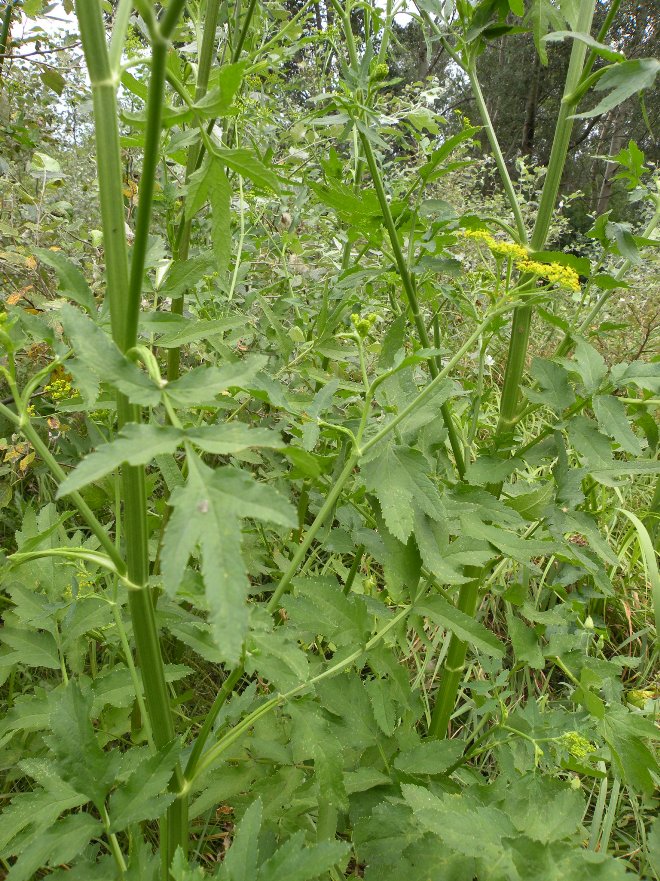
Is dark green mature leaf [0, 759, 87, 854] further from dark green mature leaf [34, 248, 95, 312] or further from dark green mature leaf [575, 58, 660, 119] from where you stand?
dark green mature leaf [575, 58, 660, 119]

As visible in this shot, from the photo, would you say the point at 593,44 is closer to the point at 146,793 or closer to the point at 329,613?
the point at 329,613

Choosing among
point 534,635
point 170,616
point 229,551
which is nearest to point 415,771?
point 534,635

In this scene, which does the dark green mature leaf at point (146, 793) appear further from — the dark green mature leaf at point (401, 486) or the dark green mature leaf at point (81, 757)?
the dark green mature leaf at point (401, 486)

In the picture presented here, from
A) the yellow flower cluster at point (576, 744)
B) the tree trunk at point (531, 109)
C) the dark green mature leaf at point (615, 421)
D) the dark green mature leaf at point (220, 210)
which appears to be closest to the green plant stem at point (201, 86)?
the dark green mature leaf at point (220, 210)

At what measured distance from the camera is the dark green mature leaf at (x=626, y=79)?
90 centimetres

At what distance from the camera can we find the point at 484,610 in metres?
2.38

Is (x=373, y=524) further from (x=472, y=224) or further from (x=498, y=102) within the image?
(x=498, y=102)

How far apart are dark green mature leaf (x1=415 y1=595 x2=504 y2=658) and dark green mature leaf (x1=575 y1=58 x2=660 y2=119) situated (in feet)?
2.67

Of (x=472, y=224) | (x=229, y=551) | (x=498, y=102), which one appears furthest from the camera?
(x=498, y=102)

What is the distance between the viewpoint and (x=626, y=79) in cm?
93

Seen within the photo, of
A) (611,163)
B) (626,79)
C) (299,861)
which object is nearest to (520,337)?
(626,79)

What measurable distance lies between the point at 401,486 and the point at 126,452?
46 cm

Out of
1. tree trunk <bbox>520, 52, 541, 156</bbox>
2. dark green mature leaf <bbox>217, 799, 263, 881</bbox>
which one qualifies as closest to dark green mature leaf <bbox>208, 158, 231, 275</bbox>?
dark green mature leaf <bbox>217, 799, 263, 881</bbox>

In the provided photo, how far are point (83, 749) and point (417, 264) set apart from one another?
1.03 metres
